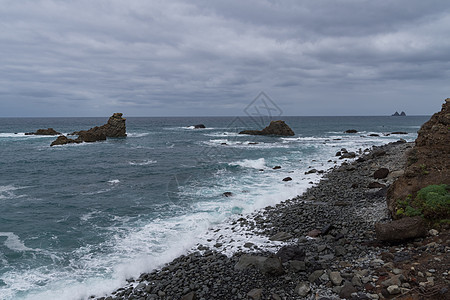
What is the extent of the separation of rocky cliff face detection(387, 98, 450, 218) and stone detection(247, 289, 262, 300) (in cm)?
653

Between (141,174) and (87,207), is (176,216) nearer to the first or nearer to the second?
(87,207)

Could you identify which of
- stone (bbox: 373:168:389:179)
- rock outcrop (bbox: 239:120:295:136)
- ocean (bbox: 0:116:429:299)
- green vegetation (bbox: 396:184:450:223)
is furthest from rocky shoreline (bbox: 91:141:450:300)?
rock outcrop (bbox: 239:120:295:136)

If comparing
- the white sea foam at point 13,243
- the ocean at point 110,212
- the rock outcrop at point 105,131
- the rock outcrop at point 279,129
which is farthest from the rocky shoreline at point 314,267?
the rock outcrop at point 279,129

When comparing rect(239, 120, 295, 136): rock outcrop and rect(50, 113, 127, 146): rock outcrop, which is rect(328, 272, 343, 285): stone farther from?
rect(239, 120, 295, 136): rock outcrop

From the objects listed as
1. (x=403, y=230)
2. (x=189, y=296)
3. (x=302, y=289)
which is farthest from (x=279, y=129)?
(x=189, y=296)

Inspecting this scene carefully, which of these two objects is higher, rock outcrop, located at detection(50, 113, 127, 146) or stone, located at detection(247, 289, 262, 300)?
rock outcrop, located at detection(50, 113, 127, 146)

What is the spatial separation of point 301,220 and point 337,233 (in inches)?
99.0

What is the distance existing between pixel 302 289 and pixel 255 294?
135cm

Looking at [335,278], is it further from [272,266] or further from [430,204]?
[430,204]

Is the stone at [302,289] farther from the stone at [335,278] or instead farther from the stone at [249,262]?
the stone at [249,262]

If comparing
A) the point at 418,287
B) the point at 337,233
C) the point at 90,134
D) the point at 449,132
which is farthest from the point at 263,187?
the point at 90,134

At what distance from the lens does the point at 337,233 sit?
1156 centimetres

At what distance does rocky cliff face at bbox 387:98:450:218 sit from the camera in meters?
11.0

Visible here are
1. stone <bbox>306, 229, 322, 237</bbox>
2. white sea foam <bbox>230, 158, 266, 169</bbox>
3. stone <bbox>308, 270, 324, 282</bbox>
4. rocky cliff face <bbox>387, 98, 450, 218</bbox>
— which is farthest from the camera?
white sea foam <bbox>230, 158, 266, 169</bbox>
